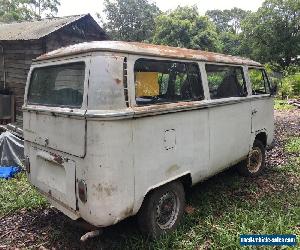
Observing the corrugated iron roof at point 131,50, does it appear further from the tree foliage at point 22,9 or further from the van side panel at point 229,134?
the tree foliage at point 22,9

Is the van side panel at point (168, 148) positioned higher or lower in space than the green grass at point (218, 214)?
higher

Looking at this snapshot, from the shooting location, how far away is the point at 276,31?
123 feet

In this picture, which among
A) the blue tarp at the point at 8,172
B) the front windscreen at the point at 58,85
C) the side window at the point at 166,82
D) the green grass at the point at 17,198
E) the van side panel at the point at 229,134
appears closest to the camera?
the front windscreen at the point at 58,85

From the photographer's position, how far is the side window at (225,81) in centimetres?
485

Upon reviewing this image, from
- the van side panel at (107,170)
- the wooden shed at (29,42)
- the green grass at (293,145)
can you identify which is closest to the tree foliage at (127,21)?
the wooden shed at (29,42)

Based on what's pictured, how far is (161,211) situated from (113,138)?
4.88 ft

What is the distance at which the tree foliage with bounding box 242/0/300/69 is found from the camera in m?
36.6

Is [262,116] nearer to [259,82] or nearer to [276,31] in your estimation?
[259,82]

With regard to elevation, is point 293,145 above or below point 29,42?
below

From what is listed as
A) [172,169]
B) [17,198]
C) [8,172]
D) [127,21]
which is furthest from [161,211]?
[127,21]

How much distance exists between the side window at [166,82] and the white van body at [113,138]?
92 millimetres


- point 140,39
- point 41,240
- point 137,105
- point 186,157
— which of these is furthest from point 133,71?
point 140,39

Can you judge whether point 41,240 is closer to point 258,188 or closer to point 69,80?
point 69,80

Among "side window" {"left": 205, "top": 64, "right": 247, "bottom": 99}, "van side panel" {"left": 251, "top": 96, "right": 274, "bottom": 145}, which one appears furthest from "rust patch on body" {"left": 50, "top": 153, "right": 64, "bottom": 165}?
"van side panel" {"left": 251, "top": 96, "right": 274, "bottom": 145}
